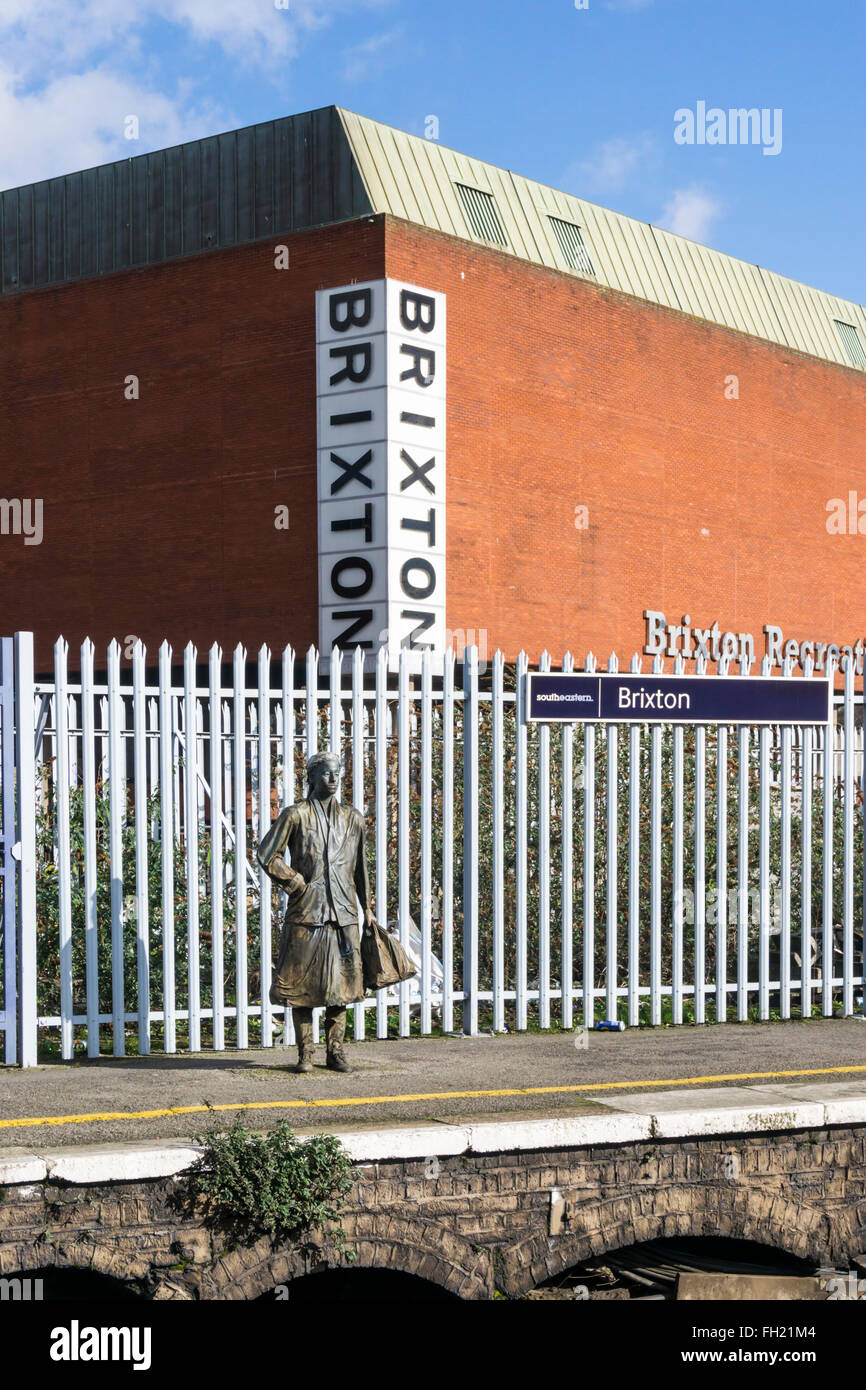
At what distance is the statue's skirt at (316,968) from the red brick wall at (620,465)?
59.1ft

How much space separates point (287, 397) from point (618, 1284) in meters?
20.7

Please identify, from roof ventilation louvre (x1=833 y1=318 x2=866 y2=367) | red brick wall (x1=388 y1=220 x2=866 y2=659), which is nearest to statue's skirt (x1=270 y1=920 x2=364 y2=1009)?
red brick wall (x1=388 y1=220 x2=866 y2=659)

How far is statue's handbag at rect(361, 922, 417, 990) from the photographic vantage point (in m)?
8.57

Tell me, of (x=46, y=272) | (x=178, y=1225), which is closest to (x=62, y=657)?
(x=178, y=1225)

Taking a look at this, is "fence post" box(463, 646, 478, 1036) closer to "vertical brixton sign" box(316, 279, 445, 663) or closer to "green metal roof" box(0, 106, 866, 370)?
"vertical brixton sign" box(316, 279, 445, 663)

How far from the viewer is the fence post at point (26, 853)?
28.8ft

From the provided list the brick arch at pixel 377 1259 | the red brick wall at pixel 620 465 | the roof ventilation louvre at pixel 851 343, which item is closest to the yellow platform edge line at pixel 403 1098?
the brick arch at pixel 377 1259

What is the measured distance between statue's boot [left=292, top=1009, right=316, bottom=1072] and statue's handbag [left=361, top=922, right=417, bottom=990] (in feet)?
1.26

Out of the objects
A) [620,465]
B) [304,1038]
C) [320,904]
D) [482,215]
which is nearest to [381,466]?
[482,215]

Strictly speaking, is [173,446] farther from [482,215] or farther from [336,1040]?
[336,1040]

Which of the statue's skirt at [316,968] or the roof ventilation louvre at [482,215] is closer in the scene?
the statue's skirt at [316,968]

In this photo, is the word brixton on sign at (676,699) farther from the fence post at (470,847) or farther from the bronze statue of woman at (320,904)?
the bronze statue of woman at (320,904)

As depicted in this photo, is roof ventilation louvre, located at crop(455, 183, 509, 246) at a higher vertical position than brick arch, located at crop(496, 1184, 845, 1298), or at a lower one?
higher

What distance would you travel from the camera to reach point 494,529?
1073 inches
